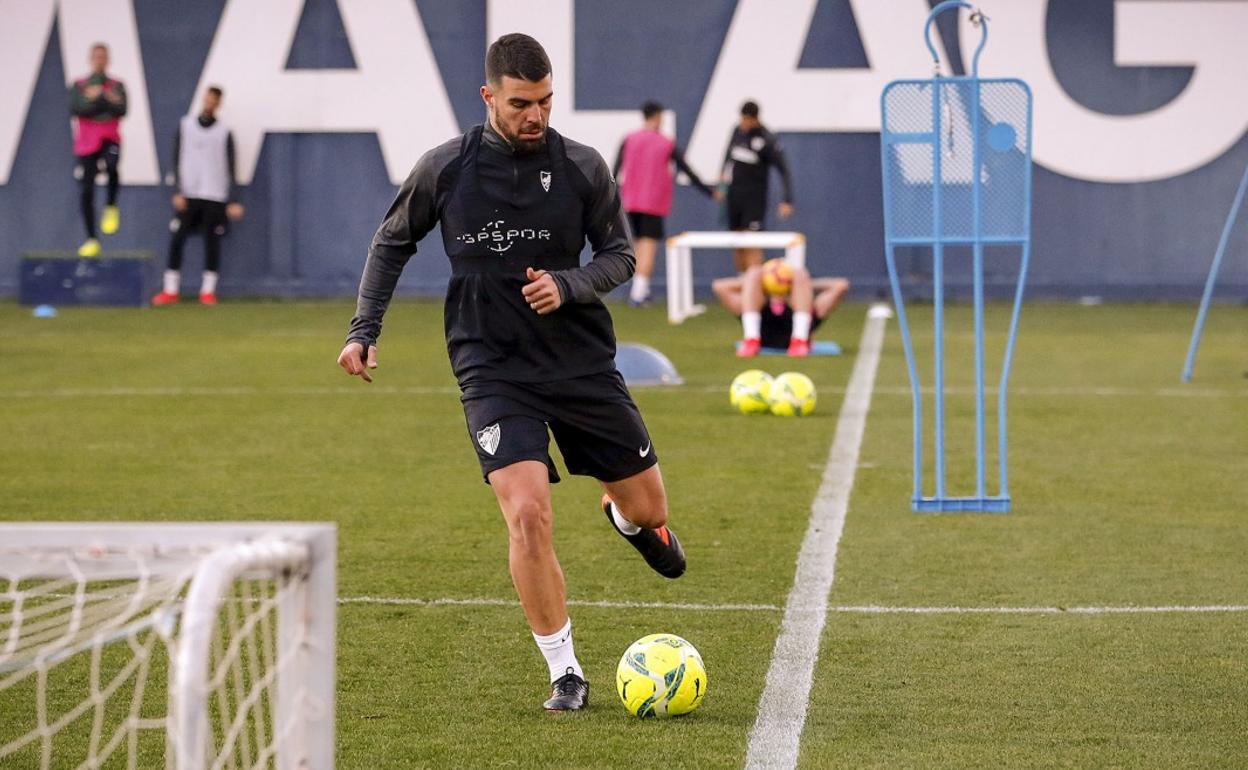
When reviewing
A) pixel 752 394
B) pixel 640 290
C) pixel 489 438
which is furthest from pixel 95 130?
pixel 489 438

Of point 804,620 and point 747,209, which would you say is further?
point 747,209

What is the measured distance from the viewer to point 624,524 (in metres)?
6.30

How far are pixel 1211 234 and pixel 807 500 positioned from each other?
17051 millimetres

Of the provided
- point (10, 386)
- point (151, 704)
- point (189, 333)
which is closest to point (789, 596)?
point (151, 704)

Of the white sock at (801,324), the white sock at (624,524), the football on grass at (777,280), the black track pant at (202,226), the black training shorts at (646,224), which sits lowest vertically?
the black track pant at (202,226)

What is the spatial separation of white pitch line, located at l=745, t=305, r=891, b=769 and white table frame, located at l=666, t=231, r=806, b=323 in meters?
8.05

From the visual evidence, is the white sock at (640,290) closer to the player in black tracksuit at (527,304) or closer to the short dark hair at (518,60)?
the player in black tracksuit at (527,304)

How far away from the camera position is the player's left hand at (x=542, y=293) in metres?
5.46

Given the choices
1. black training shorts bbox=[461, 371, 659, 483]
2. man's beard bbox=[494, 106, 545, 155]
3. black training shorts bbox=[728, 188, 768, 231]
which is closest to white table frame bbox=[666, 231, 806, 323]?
black training shorts bbox=[728, 188, 768, 231]

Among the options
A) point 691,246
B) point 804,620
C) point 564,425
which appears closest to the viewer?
point 564,425

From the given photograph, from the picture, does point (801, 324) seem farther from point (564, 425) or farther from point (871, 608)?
point (564, 425)

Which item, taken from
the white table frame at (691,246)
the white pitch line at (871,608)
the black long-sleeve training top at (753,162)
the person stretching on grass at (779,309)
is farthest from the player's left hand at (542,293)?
the black long-sleeve training top at (753,162)

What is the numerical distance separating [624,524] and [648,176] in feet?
55.1

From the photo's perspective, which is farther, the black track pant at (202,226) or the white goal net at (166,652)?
the black track pant at (202,226)
